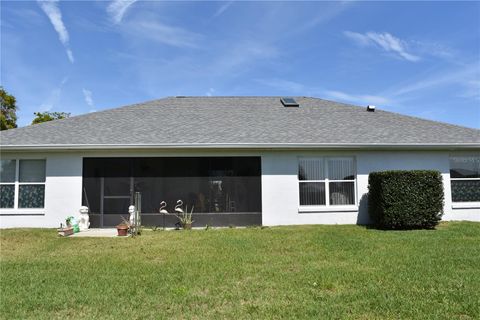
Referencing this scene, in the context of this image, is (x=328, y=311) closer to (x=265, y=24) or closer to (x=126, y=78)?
(x=265, y=24)

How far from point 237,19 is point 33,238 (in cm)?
1063

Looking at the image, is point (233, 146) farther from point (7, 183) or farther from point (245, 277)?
point (7, 183)

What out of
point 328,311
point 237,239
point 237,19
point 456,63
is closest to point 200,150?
point 237,239

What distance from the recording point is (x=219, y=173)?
13648 mm

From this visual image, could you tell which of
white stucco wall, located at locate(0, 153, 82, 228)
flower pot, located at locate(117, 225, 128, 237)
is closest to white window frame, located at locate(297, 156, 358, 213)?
flower pot, located at locate(117, 225, 128, 237)

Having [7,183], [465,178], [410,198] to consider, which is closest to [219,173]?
[410,198]

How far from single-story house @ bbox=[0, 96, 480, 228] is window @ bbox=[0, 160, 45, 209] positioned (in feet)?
0.11

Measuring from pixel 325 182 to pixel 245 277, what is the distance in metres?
8.13

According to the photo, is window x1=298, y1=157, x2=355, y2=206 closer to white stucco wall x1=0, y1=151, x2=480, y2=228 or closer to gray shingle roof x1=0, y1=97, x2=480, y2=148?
white stucco wall x1=0, y1=151, x2=480, y2=228

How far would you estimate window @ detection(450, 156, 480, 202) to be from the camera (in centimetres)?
1424

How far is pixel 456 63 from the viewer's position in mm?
16547

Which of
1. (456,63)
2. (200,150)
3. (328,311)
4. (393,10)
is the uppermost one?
(393,10)

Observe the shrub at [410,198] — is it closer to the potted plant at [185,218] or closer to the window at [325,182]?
the window at [325,182]

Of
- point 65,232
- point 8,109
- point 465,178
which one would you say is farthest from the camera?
point 8,109
